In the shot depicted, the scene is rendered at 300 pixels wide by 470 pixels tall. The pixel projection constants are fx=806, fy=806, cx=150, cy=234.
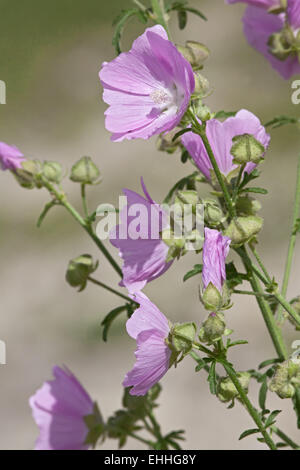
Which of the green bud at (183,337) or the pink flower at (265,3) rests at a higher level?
the pink flower at (265,3)

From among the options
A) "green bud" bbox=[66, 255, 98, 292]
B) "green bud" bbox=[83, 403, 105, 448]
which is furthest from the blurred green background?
"green bud" bbox=[66, 255, 98, 292]

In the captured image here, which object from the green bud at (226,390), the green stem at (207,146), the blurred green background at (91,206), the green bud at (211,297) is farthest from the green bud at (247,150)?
the blurred green background at (91,206)

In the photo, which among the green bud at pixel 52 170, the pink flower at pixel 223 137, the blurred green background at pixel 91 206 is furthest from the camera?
the blurred green background at pixel 91 206

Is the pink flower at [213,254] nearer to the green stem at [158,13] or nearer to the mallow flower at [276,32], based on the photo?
the green stem at [158,13]

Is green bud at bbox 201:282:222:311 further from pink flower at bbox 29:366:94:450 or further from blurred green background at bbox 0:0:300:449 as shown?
blurred green background at bbox 0:0:300:449

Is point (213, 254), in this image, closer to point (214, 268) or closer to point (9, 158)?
point (214, 268)
